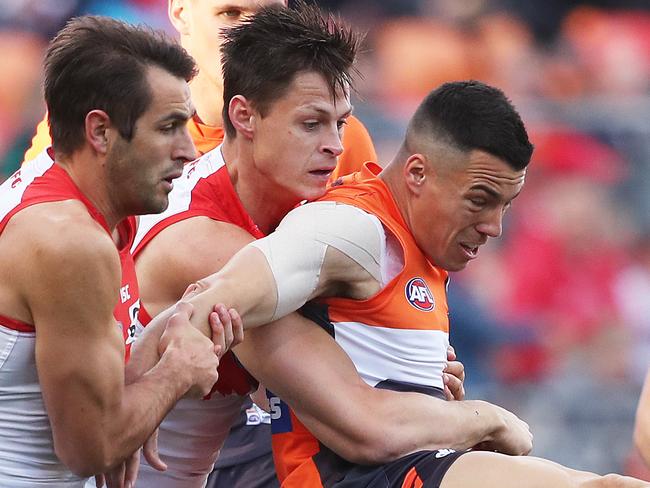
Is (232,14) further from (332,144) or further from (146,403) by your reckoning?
(146,403)

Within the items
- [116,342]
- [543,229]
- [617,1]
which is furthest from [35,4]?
[116,342]

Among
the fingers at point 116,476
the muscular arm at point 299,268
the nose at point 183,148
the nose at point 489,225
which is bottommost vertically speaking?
the fingers at point 116,476

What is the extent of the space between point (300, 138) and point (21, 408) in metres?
1.35

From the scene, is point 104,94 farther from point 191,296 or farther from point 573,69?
point 573,69

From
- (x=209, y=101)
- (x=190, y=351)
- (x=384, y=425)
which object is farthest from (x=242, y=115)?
(x=384, y=425)

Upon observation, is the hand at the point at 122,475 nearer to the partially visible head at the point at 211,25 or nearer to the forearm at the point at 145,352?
the forearm at the point at 145,352

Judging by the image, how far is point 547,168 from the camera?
8.28 metres

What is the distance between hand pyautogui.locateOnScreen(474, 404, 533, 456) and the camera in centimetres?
378

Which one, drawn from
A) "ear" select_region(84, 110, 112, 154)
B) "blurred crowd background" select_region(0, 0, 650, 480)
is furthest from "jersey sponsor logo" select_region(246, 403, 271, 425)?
"blurred crowd background" select_region(0, 0, 650, 480)

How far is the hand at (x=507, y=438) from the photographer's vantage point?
3777 millimetres

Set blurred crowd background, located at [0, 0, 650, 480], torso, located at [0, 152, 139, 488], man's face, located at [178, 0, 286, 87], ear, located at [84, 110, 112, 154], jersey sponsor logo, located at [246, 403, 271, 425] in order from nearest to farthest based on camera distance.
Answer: torso, located at [0, 152, 139, 488], ear, located at [84, 110, 112, 154], jersey sponsor logo, located at [246, 403, 271, 425], man's face, located at [178, 0, 286, 87], blurred crowd background, located at [0, 0, 650, 480]

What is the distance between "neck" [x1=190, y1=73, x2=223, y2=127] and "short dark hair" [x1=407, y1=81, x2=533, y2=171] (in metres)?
1.37

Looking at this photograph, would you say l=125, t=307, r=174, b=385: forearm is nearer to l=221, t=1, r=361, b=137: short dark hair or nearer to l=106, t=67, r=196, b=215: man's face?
l=106, t=67, r=196, b=215: man's face

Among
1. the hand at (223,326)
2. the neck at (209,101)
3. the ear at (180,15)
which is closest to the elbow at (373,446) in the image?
the hand at (223,326)
